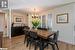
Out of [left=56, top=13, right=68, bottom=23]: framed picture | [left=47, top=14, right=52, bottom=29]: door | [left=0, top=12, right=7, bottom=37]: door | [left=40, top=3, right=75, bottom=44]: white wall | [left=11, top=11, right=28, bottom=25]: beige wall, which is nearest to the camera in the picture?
[left=40, top=3, right=75, bottom=44]: white wall

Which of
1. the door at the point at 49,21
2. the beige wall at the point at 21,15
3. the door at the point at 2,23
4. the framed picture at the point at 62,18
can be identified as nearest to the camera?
the framed picture at the point at 62,18

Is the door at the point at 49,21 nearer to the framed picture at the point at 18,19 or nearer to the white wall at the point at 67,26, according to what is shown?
the white wall at the point at 67,26

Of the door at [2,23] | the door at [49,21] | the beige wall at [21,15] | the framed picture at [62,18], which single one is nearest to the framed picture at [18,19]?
the beige wall at [21,15]

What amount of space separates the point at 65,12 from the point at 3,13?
18.4 ft

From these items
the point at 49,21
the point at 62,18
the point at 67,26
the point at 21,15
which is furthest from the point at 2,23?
the point at 67,26

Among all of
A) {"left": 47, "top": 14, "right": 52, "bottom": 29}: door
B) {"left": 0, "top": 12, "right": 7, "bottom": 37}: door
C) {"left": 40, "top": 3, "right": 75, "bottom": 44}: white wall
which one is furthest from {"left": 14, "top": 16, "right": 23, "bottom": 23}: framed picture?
{"left": 40, "top": 3, "right": 75, "bottom": 44}: white wall

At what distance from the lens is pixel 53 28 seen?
28.0ft

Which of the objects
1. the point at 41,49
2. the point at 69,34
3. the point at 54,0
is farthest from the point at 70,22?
the point at 41,49

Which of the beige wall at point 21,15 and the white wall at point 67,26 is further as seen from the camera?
the beige wall at point 21,15

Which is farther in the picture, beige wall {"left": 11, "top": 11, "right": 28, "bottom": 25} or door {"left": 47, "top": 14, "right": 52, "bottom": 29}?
beige wall {"left": 11, "top": 11, "right": 28, "bottom": 25}

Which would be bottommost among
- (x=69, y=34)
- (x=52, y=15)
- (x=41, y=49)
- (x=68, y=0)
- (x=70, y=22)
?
(x=41, y=49)

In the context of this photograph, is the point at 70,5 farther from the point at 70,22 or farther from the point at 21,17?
the point at 21,17

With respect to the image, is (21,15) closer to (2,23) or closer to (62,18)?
(2,23)

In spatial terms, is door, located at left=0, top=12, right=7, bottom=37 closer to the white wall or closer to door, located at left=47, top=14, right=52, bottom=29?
door, located at left=47, top=14, right=52, bottom=29
